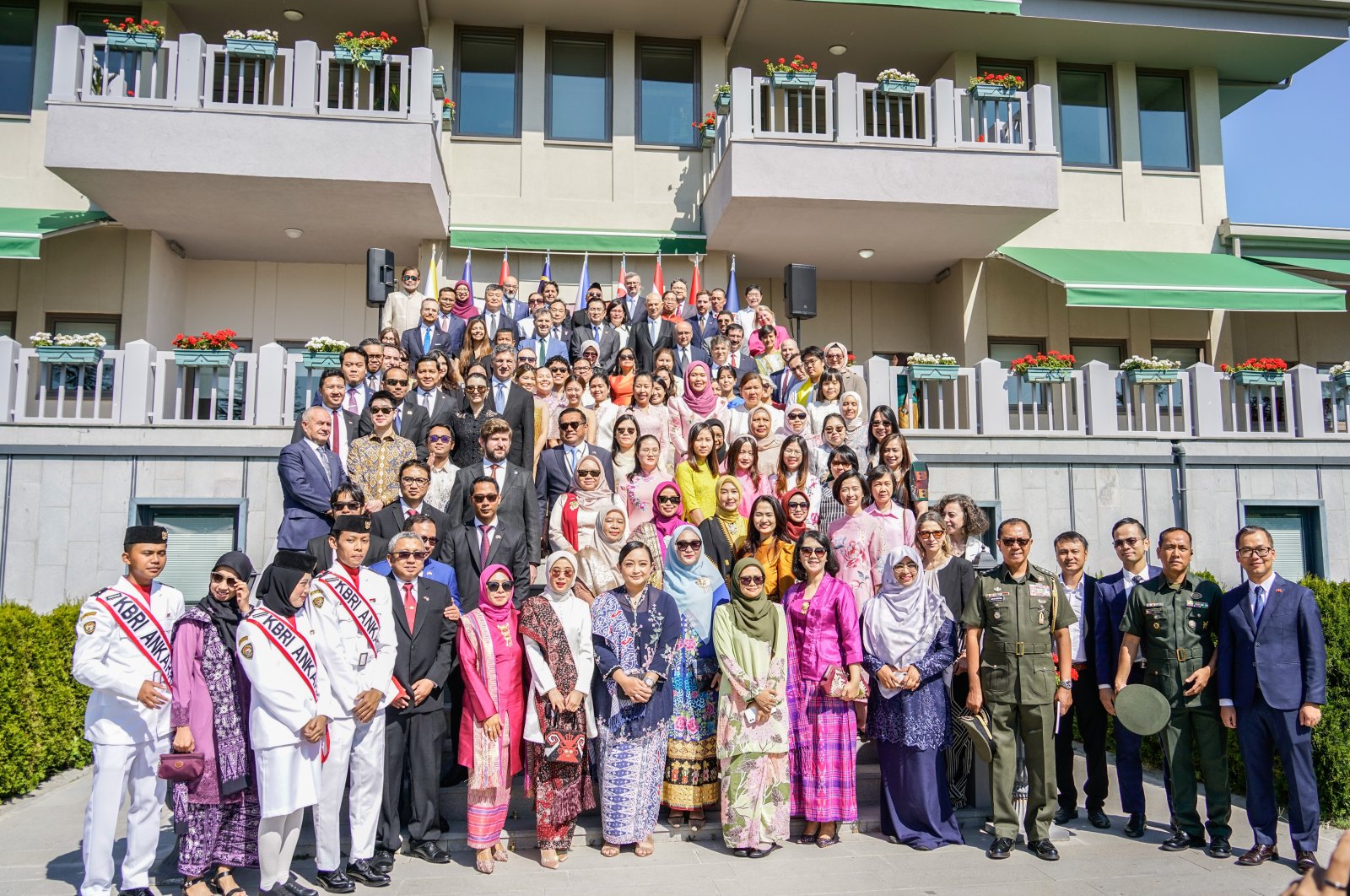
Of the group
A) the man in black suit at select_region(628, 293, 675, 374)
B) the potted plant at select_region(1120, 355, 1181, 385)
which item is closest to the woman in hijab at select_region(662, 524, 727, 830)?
the man in black suit at select_region(628, 293, 675, 374)

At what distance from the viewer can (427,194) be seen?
12.6 metres

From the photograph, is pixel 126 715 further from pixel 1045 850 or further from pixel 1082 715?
pixel 1082 715

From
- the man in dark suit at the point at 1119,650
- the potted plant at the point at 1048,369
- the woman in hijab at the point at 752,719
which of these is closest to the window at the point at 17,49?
the woman in hijab at the point at 752,719

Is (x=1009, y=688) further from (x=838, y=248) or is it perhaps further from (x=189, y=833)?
(x=838, y=248)

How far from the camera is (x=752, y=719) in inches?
223

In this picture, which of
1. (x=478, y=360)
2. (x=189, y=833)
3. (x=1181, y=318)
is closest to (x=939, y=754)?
(x=189, y=833)

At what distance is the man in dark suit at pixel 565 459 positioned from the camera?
7.62 m

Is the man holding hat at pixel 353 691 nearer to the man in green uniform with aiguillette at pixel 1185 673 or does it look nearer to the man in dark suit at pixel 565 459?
the man in dark suit at pixel 565 459

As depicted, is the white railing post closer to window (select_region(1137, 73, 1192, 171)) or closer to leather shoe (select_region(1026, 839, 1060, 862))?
leather shoe (select_region(1026, 839, 1060, 862))

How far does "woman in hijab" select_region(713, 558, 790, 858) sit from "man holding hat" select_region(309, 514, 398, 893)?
193 cm

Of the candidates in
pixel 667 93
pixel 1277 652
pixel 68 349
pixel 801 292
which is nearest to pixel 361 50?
pixel 667 93

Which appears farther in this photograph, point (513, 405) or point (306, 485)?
point (513, 405)

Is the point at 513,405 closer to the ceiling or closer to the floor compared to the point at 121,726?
closer to the ceiling

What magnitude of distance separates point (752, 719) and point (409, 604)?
6.94 ft
